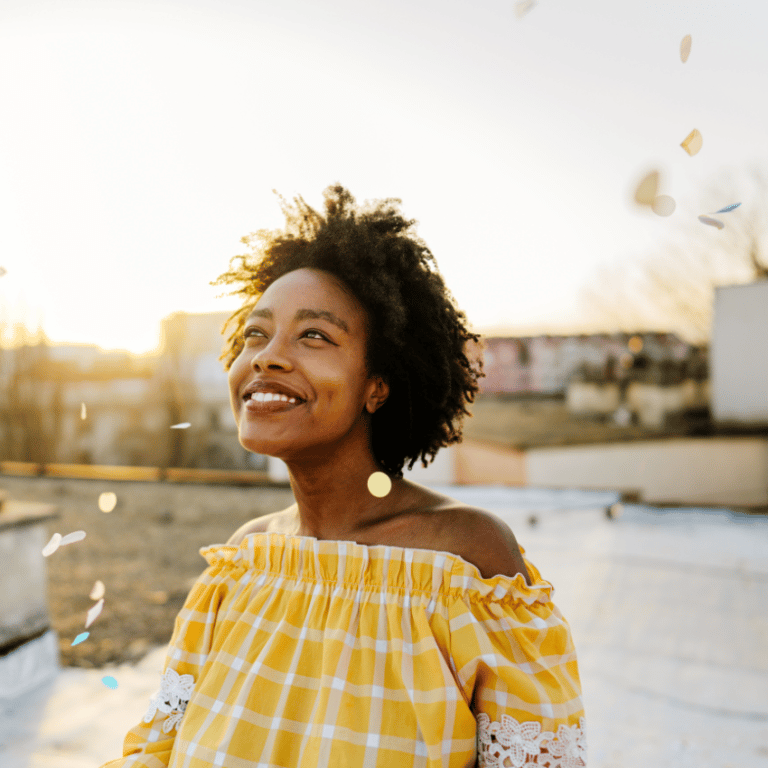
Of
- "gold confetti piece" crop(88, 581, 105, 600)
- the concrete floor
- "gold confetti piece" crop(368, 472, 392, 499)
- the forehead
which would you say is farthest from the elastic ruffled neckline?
"gold confetti piece" crop(88, 581, 105, 600)

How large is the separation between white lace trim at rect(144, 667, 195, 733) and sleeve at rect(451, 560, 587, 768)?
23.0 inches

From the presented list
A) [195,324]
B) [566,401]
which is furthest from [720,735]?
[195,324]

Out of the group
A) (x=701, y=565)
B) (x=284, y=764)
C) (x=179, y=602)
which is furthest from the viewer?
(x=179, y=602)

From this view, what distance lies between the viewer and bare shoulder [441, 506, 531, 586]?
45.8 inches

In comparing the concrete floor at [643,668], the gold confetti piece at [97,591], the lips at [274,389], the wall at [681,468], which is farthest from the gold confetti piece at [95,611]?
the wall at [681,468]

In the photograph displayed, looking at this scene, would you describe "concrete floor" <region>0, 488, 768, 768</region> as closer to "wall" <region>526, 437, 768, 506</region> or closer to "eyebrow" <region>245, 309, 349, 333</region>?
"eyebrow" <region>245, 309, 349, 333</region>

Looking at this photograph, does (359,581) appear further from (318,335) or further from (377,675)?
(318,335)

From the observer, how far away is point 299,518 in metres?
1.41

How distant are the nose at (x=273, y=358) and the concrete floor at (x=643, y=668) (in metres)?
2.32

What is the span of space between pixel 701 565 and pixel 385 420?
457cm

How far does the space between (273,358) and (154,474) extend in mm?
9237

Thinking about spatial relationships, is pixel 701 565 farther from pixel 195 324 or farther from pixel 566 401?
pixel 195 324

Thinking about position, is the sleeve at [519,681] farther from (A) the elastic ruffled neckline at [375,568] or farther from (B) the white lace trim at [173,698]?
(B) the white lace trim at [173,698]

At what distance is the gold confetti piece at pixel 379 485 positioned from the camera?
4.36 feet
